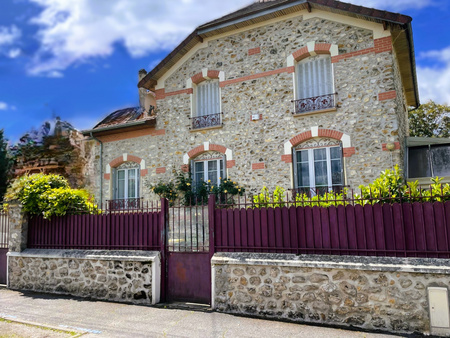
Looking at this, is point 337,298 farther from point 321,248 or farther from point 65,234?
point 65,234

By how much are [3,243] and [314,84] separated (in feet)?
32.8

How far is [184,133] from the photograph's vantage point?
1278cm

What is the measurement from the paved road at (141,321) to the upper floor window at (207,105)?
731 centimetres

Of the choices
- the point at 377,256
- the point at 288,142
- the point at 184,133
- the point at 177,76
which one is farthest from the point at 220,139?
the point at 377,256

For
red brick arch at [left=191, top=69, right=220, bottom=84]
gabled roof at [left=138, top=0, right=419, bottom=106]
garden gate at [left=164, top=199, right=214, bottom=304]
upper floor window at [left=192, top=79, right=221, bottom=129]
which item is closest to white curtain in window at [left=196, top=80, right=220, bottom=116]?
upper floor window at [left=192, top=79, right=221, bottom=129]

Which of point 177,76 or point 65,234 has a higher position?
point 177,76

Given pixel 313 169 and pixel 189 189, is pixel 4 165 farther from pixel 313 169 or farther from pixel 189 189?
pixel 313 169

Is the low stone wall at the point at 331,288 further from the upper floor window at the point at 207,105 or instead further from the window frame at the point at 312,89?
the upper floor window at the point at 207,105

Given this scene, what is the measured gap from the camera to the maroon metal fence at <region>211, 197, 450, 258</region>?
493 cm

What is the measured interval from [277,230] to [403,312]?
7.07 ft

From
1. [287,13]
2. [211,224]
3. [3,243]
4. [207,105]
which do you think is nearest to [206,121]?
[207,105]

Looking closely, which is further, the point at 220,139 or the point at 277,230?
the point at 220,139

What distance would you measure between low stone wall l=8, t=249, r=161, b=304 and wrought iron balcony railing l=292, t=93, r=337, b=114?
6715mm

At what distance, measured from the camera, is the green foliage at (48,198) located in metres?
8.02
